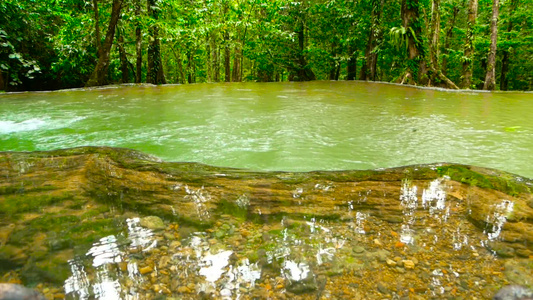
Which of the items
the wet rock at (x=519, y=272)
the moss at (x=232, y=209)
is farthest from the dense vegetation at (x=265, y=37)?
the wet rock at (x=519, y=272)

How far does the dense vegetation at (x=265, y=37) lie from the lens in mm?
8703

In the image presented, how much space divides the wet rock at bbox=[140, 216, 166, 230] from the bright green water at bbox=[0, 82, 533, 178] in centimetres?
101

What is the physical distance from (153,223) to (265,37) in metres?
11.4

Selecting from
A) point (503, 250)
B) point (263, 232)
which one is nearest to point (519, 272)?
point (503, 250)

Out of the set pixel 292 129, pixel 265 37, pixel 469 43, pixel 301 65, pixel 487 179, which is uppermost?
pixel 265 37

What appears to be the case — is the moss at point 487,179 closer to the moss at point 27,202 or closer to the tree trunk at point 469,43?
the moss at point 27,202

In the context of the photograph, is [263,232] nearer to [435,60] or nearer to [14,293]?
[14,293]

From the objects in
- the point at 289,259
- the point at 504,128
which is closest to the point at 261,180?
the point at 289,259

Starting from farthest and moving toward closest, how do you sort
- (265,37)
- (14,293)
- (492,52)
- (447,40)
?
(447,40) → (265,37) → (492,52) → (14,293)

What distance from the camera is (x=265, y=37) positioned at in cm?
1223

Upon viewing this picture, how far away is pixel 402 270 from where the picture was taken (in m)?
1.43

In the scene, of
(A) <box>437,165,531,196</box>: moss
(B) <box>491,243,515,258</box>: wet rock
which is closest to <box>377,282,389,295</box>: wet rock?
(B) <box>491,243,515,258</box>: wet rock

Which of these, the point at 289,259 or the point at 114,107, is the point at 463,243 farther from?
the point at 114,107

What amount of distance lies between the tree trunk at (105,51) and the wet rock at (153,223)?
8216 mm
